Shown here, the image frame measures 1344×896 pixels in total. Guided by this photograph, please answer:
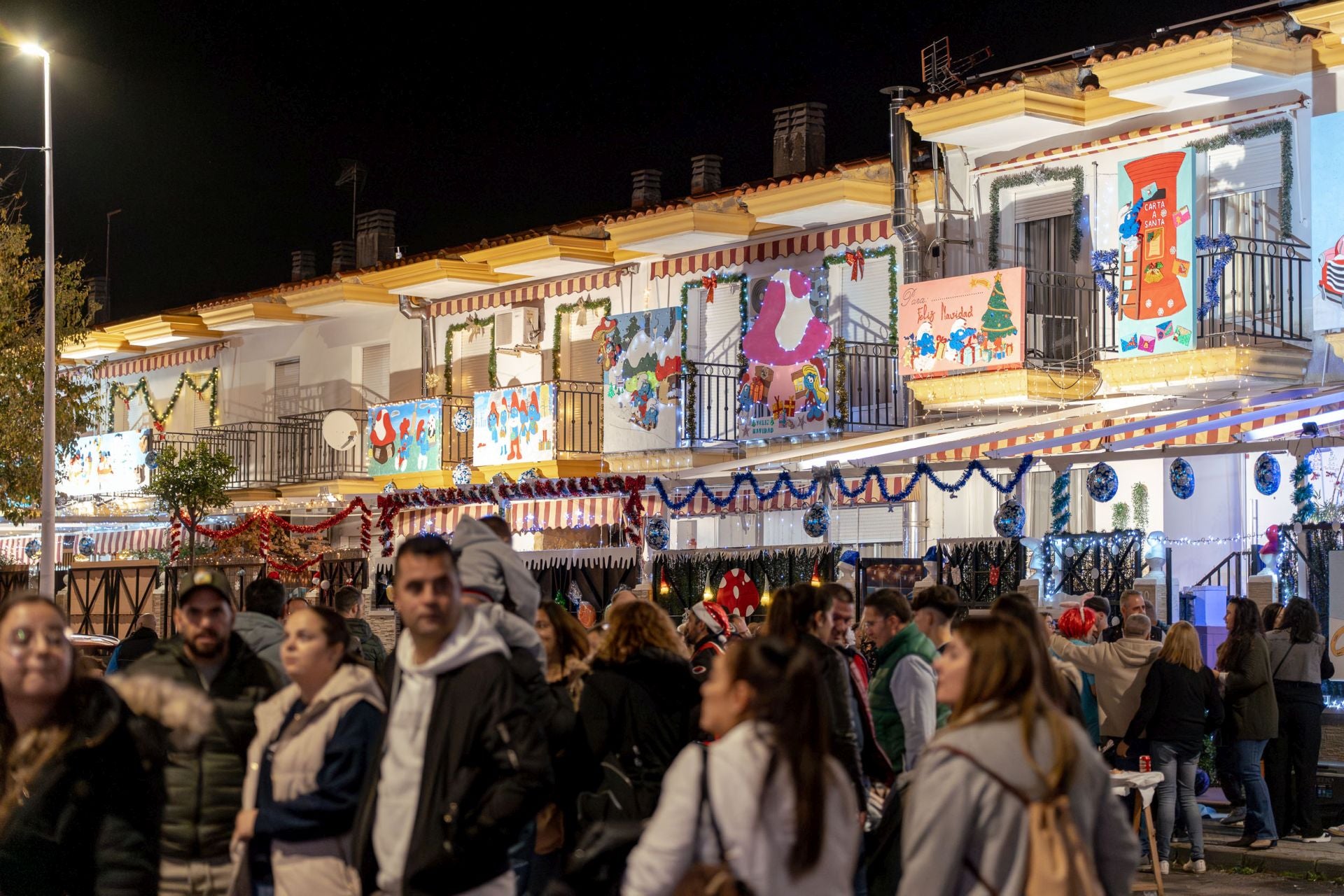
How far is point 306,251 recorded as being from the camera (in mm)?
40625

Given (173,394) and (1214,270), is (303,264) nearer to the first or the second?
(173,394)

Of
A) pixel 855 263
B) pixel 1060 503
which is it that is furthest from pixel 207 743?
pixel 855 263

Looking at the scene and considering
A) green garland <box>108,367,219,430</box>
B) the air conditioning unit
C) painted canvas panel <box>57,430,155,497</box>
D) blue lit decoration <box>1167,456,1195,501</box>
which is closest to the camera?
blue lit decoration <box>1167,456,1195,501</box>

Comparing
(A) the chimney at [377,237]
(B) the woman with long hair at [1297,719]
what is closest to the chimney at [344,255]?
(A) the chimney at [377,237]

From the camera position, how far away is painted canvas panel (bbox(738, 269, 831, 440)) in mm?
24062

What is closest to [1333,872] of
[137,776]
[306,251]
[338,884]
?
[338,884]

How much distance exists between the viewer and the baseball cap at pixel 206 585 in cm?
646

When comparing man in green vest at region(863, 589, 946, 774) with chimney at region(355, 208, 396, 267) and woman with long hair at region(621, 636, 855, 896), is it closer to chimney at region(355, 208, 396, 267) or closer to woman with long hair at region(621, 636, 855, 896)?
woman with long hair at region(621, 636, 855, 896)

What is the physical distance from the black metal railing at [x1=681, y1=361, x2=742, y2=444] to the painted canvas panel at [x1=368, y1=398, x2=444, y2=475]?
5.50 meters

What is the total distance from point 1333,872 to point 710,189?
1700 centimetres

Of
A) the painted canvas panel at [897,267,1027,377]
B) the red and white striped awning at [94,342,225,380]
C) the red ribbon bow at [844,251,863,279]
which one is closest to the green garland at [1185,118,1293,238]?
the painted canvas panel at [897,267,1027,377]

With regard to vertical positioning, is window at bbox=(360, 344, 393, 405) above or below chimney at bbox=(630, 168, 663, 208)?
below

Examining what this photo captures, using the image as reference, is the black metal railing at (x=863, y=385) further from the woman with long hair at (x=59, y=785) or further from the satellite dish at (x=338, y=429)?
the woman with long hair at (x=59, y=785)

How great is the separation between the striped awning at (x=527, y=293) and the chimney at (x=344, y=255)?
278 inches
